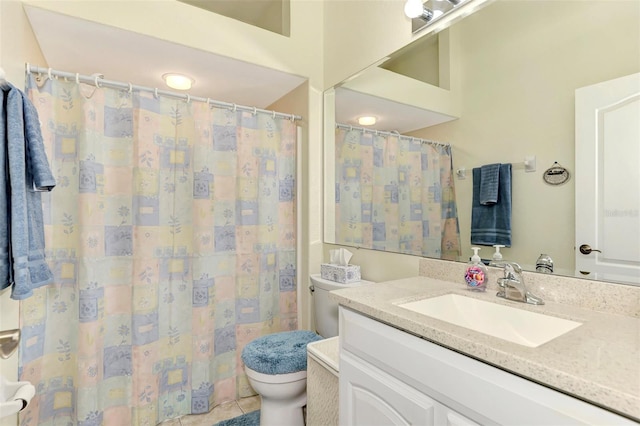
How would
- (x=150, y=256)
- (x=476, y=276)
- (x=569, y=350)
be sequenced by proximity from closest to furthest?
1. (x=569, y=350)
2. (x=476, y=276)
3. (x=150, y=256)

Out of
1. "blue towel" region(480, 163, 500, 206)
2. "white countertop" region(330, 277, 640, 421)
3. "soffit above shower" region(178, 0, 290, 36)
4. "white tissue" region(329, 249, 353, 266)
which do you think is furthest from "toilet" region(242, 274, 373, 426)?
"soffit above shower" region(178, 0, 290, 36)

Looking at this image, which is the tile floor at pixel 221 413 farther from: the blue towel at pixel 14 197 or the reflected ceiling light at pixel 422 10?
the reflected ceiling light at pixel 422 10

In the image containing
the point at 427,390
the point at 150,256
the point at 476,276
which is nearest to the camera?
the point at 427,390

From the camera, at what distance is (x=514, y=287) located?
3.53ft

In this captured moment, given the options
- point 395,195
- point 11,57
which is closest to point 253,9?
point 11,57

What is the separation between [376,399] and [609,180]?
966 millimetres

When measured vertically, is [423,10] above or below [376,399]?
above

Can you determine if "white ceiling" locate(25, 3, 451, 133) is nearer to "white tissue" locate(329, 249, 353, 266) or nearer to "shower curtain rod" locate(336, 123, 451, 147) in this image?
"shower curtain rod" locate(336, 123, 451, 147)

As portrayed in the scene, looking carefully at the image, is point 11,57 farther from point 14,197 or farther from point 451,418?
point 451,418

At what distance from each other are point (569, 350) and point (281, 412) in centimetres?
136

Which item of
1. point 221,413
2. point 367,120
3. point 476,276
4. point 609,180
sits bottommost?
point 221,413

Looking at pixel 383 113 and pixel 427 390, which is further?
pixel 383 113

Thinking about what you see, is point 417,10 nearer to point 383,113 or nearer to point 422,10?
point 422,10

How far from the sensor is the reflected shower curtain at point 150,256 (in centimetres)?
161
